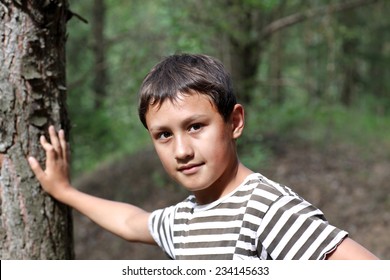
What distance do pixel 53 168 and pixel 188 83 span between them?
916mm

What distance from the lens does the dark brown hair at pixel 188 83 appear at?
1800 mm

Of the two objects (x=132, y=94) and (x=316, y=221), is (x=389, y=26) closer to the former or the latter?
(x=132, y=94)

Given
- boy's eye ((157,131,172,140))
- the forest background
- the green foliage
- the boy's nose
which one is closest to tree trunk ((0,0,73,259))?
boy's eye ((157,131,172,140))

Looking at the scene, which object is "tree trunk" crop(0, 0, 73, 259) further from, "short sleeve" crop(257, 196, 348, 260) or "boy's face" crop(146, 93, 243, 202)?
"short sleeve" crop(257, 196, 348, 260)

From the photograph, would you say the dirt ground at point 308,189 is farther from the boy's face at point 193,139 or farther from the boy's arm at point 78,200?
the boy's face at point 193,139

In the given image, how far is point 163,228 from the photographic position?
2.12 metres

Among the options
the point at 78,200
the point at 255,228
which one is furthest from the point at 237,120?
the point at 78,200

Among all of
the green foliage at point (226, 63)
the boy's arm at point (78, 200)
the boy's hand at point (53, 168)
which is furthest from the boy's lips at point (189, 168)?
the green foliage at point (226, 63)

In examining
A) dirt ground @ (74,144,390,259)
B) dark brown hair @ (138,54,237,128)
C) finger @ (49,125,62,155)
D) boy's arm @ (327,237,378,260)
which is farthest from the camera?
dirt ground @ (74,144,390,259)

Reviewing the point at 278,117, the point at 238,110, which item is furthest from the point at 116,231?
the point at 278,117

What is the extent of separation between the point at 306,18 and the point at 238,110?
20.1 ft

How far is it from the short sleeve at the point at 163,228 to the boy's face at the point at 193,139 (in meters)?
0.33

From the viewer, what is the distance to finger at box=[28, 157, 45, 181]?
2.29m

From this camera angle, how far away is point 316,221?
5.22 feet
